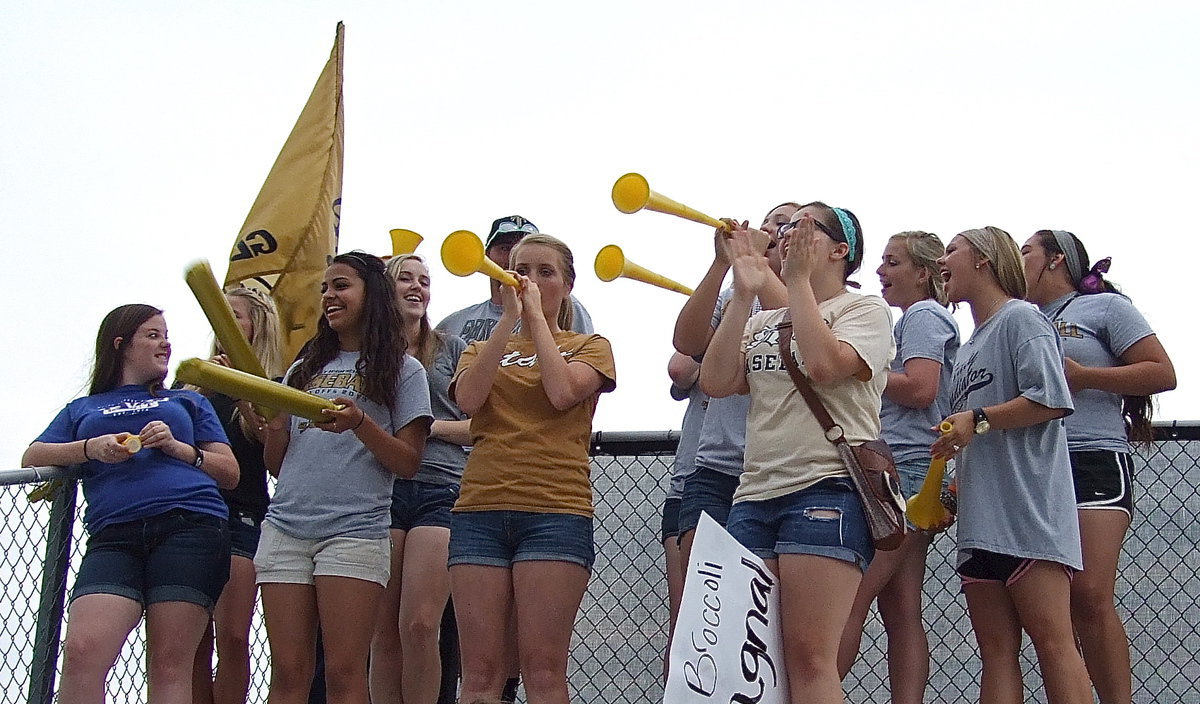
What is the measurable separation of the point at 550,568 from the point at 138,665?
150 cm

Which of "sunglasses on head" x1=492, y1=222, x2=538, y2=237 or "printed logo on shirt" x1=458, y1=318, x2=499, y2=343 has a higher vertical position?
"sunglasses on head" x1=492, y1=222, x2=538, y2=237

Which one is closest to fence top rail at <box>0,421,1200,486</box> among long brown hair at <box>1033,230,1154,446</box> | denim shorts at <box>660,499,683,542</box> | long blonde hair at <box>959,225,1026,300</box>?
long brown hair at <box>1033,230,1154,446</box>

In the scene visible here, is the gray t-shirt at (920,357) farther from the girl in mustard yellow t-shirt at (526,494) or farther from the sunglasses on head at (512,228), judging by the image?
the sunglasses on head at (512,228)

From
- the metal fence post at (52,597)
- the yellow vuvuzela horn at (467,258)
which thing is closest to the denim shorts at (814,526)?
the yellow vuvuzela horn at (467,258)

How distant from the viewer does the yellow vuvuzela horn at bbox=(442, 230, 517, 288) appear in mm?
3623

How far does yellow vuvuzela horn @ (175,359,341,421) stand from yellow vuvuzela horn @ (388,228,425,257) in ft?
4.88

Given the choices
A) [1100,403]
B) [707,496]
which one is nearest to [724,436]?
[707,496]

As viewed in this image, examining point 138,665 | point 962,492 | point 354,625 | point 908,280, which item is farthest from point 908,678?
point 138,665

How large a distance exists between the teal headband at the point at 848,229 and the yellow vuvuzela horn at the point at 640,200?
1.35ft

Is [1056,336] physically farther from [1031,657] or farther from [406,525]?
→ [406,525]

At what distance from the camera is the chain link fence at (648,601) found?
398 cm

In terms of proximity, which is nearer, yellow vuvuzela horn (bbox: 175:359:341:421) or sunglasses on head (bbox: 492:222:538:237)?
yellow vuvuzela horn (bbox: 175:359:341:421)

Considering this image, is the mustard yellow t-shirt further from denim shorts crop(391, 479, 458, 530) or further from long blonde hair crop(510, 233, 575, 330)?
denim shorts crop(391, 479, 458, 530)

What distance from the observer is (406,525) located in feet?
13.3
